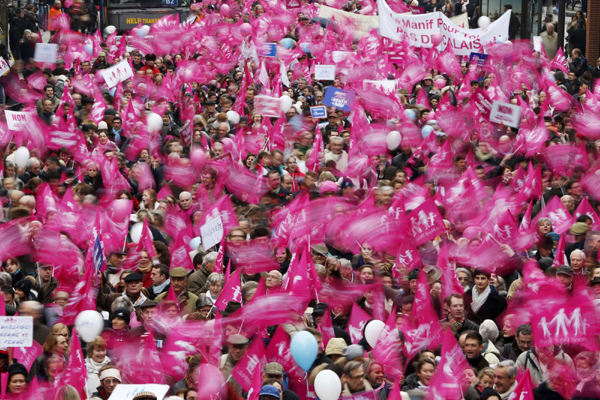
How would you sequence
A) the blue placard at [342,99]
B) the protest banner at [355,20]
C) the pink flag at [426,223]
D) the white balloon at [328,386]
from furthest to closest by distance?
the protest banner at [355,20] < the blue placard at [342,99] < the pink flag at [426,223] < the white balloon at [328,386]

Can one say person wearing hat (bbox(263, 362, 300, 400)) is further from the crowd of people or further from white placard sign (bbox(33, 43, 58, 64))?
white placard sign (bbox(33, 43, 58, 64))

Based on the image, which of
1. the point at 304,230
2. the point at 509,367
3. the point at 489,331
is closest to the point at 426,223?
the point at 304,230

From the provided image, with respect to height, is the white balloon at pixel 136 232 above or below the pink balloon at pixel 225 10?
above

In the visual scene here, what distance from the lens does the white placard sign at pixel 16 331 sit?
9.08m

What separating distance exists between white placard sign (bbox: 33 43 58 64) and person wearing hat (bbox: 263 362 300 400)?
14746mm

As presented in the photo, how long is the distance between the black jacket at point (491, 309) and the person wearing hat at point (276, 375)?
2540 mm

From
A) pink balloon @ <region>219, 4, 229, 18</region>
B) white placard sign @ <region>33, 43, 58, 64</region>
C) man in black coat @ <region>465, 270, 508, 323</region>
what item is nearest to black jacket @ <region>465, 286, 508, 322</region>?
man in black coat @ <region>465, 270, 508, 323</region>

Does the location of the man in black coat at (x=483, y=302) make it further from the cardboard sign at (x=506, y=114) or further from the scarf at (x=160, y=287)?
the cardboard sign at (x=506, y=114)

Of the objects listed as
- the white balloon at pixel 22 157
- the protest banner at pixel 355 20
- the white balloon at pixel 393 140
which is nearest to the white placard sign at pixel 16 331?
the white balloon at pixel 22 157

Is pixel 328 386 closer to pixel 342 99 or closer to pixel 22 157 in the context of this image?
pixel 22 157

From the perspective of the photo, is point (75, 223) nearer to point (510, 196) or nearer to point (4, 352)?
point (4, 352)

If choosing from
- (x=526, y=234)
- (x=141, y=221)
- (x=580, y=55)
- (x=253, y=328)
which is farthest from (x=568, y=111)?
(x=253, y=328)

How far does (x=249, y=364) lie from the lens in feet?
29.5

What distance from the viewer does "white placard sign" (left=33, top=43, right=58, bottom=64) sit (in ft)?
73.1
